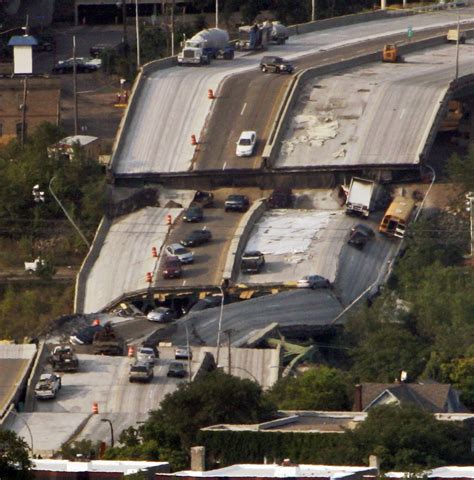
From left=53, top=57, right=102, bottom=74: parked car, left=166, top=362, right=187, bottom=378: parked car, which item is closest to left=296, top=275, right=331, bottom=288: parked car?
left=166, top=362, right=187, bottom=378: parked car

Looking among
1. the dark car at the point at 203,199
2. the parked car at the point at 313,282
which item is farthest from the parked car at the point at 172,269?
the dark car at the point at 203,199

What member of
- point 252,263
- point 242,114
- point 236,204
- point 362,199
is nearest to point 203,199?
point 236,204

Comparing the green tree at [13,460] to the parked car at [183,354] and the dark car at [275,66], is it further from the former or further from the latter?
the dark car at [275,66]

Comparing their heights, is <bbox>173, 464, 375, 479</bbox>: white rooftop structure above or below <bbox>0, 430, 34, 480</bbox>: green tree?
below

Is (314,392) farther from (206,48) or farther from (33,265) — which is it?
(206,48)

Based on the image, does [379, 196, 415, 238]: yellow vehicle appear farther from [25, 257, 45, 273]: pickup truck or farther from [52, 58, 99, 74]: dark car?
[52, 58, 99, 74]: dark car
